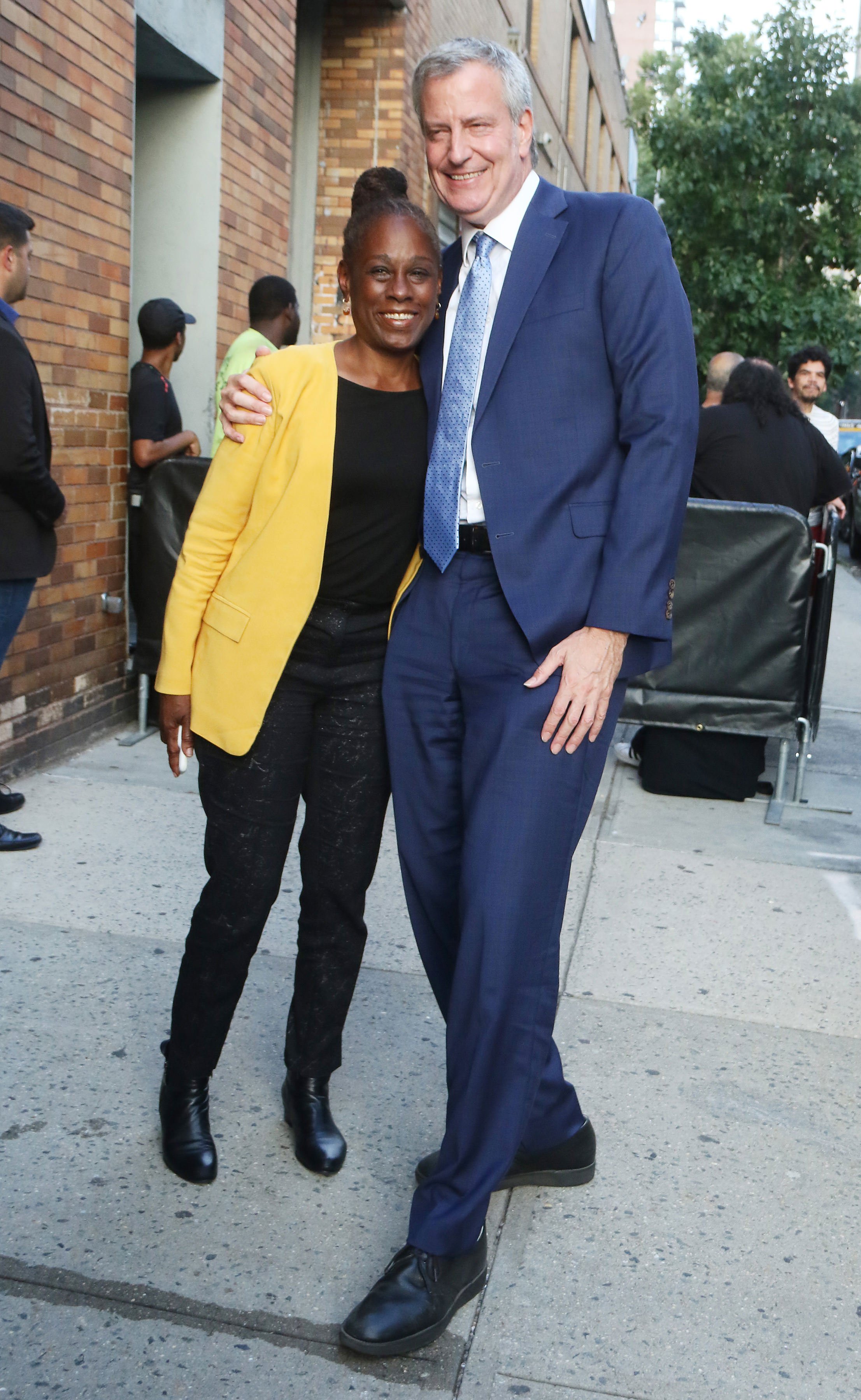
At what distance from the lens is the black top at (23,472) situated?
4.45 meters

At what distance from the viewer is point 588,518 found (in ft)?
7.83

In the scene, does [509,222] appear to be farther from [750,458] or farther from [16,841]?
[750,458]

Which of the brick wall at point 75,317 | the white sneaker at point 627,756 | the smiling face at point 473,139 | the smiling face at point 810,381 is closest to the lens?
the smiling face at point 473,139

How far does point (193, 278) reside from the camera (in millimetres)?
7285

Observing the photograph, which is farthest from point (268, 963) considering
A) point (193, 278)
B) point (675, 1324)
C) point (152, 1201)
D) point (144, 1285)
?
point (193, 278)

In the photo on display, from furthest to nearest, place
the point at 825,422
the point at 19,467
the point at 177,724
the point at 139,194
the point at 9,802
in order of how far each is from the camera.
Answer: the point at 825,422
the point at 139,194
the point at 9,802
the point at 19,467
the point at 177,724

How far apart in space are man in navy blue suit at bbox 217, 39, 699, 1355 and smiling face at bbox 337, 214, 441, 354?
8cm

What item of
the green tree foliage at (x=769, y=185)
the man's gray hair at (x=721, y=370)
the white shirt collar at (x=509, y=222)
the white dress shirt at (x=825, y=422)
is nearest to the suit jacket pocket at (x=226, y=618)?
the white shirt collar at (x=509, y=222)

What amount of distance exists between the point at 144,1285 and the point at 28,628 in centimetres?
352

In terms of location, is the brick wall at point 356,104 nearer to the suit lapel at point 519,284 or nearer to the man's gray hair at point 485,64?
the man's gray hair at point 485,64

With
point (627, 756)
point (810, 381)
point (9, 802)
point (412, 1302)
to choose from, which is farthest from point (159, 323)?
point (412, 1302)

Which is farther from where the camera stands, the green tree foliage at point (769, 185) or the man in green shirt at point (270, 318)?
the green tree foliage at point (769, 185)

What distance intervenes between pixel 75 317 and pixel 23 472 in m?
1.44

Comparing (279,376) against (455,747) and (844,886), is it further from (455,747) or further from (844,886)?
(844,886)
